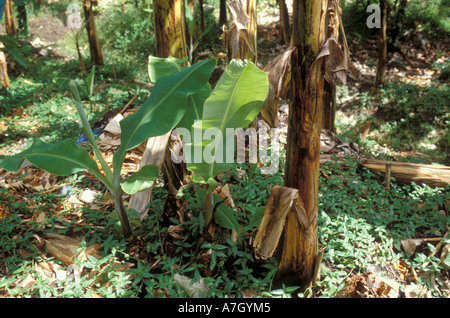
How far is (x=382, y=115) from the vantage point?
6.07 meters

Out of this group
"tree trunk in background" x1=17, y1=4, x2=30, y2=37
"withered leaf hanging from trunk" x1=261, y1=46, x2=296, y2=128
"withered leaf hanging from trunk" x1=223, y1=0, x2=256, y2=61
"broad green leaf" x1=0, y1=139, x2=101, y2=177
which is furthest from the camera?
"tree trunk in background" x1=17, y1=4, x2=30, y2=37

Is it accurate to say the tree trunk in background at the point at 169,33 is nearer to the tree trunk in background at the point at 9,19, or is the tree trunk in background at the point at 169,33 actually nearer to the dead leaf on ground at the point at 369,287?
the dead leaf on ground at the point at 369,287

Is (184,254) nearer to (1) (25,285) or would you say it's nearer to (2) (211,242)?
(2) (211,242)

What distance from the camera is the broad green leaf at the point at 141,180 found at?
203cm

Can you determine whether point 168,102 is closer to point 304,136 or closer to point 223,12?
point 304,136

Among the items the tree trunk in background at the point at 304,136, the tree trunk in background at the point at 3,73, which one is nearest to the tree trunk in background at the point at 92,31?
the tree trunk in background at the point at 3,73

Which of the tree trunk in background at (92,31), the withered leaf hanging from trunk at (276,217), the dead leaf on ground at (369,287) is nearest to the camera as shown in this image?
the withered leaf hanging from trunk at (276,217)

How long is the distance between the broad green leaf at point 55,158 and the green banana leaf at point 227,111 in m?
0.63

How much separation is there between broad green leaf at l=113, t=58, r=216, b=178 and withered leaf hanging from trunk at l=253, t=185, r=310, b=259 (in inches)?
28.0

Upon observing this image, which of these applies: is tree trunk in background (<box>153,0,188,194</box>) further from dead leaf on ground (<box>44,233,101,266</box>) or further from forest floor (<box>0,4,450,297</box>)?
dead leaf on ground (<box>44,233,101,266</box>)

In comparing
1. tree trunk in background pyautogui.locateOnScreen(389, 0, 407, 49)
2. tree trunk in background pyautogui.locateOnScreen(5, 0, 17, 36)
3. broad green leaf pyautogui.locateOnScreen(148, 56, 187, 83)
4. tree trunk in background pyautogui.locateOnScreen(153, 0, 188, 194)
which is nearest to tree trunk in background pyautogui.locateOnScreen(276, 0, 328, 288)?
broad green leaf pyautogui.locateOnScreen(148, 56, 187, 83)

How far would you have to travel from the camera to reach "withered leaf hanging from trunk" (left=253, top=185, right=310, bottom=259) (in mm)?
1761

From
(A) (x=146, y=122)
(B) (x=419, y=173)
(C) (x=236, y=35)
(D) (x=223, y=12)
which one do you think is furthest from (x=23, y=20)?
(B) (x=419, y=173)
